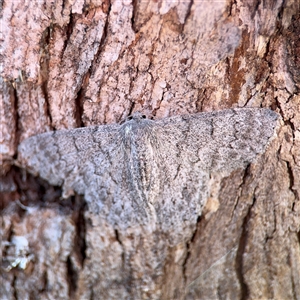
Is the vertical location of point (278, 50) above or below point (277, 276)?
above

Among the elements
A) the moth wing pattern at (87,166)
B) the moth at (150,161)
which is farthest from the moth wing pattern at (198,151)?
the moth wing pattern at (87,166)

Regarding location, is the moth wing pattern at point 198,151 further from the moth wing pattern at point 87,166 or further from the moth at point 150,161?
the moth wing pattern at point 87,166

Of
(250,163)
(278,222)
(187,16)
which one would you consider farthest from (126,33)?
(278,222)

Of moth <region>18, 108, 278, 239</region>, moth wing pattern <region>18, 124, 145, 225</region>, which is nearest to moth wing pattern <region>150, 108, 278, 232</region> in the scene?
moth <region>18, 108, 278, 239</region>

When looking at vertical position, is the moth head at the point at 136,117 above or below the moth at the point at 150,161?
above

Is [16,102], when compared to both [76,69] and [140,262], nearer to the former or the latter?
[76,69]

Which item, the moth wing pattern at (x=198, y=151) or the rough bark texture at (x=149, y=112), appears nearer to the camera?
the rough bark texture at (x=149, y=112)

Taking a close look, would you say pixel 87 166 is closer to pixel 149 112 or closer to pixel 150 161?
pixel 150 161

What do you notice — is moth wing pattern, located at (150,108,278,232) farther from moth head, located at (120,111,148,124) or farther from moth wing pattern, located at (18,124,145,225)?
moth wing pattern, located at (18,124,145,225)
